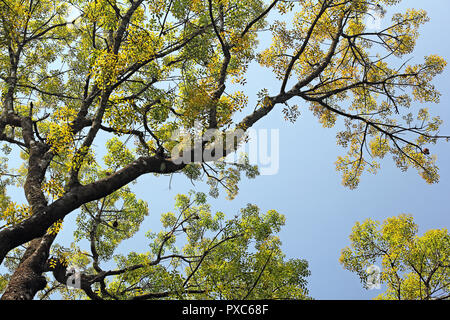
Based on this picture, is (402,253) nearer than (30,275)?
No

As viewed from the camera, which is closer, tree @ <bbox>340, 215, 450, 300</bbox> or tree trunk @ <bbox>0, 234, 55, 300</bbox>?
tree trunk @ <bbox>0, 234, 55, 300</bbox>

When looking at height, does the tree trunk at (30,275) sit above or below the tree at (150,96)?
below

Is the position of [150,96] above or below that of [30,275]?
above

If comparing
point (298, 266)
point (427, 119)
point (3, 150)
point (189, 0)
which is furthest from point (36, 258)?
point (427, 119)

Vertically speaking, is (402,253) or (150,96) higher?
(150,96)

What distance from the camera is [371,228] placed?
759 centimetres

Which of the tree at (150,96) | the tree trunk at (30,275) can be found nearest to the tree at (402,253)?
the tree at (150,96)

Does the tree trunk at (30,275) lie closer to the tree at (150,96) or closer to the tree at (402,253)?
the tree at (150,96)

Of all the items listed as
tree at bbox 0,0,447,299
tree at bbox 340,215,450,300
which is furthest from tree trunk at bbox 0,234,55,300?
tree at bbox 340,215,450,300

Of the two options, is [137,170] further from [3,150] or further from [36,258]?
[3,150]

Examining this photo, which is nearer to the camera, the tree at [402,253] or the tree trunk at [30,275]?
the tree trunk at [30,275]

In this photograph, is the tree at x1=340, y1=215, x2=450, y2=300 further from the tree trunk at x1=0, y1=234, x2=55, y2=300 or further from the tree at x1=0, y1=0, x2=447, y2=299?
the tree trunk at x1=0, y1=234, x2=55, y2=300
